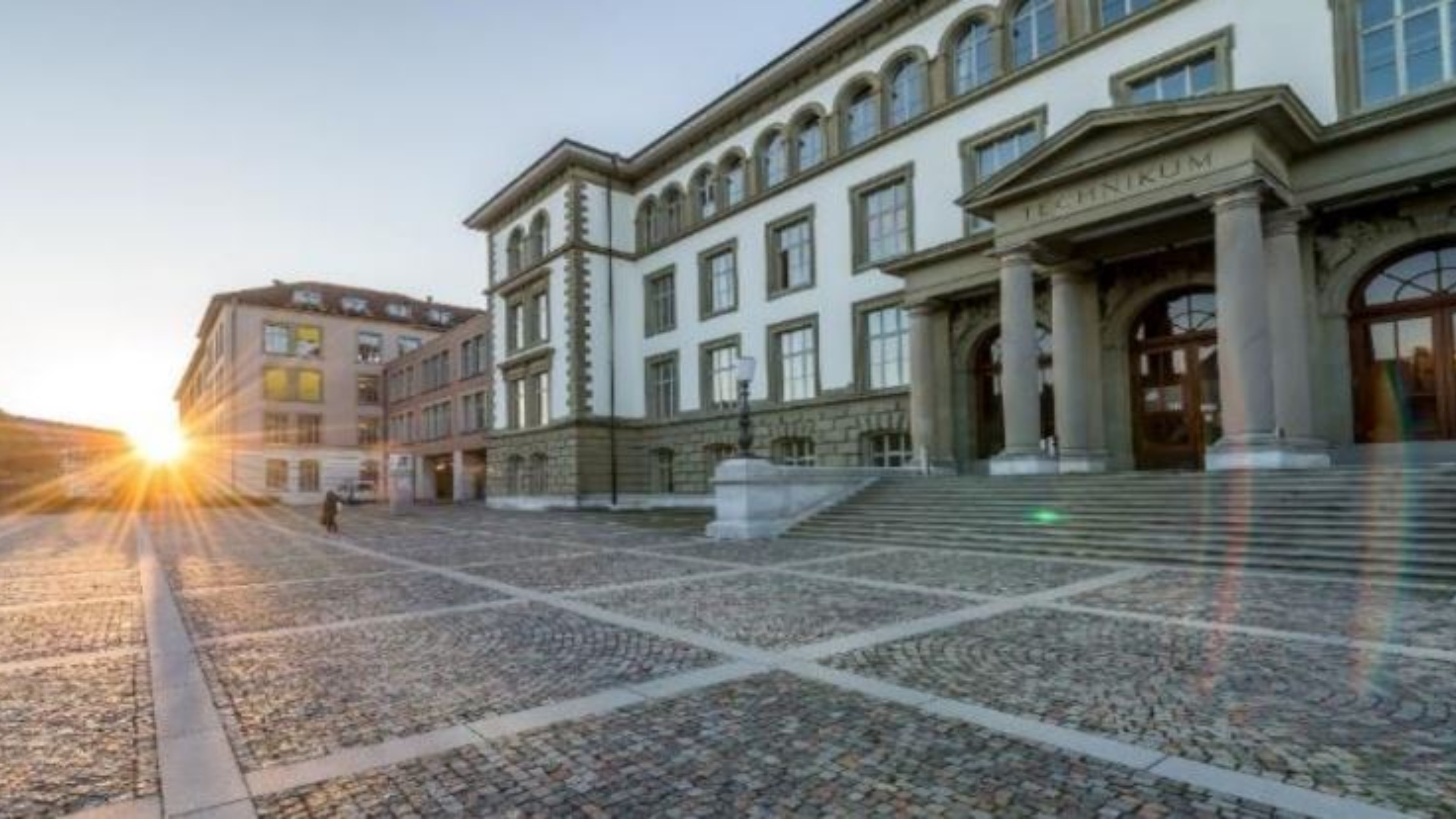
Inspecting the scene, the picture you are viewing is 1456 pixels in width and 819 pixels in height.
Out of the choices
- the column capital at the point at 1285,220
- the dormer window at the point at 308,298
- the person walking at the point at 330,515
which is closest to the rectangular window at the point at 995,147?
the column capital at the point at 1285,220

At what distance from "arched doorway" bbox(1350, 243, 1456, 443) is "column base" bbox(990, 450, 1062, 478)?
563 cm

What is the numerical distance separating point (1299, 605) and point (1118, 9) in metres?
16.7

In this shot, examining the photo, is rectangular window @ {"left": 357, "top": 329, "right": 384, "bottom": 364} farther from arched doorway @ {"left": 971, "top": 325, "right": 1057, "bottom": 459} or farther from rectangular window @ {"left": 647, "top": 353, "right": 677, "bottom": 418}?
arched doorway @ {"left": 971, "top": 325, "right": 1057, "bottom": 459}

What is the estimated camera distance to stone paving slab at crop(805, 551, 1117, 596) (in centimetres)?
984

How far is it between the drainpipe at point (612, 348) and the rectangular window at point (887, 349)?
12.2 metres

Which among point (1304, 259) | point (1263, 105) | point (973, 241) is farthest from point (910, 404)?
point (1263, 105)

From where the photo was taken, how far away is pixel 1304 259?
52.9 feet

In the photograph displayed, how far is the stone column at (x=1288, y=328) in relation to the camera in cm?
1489

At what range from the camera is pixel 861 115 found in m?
25.4

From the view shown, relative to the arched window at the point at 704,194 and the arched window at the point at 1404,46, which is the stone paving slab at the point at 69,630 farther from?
the arched window at the point at 704,194

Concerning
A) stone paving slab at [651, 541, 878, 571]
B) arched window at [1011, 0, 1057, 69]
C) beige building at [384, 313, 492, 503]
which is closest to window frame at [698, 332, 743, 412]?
arched window at [1011, 0, 1057, 69]

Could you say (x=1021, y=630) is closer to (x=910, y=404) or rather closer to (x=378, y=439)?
(x=910, y=404)

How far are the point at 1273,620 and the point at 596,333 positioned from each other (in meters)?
28.0

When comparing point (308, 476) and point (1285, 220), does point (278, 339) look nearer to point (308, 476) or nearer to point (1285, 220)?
point (308, 476)
